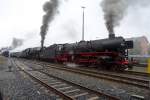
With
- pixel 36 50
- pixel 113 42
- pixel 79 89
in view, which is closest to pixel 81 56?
pixel 113 42

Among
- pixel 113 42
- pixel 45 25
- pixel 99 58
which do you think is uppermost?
pixel 45 25

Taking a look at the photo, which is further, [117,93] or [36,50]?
[36,50]

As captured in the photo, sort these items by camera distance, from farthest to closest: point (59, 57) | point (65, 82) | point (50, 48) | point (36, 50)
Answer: point (36, 50), point (50, 48), point (59, 57), point (65, 82)

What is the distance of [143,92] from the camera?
29.0 ft

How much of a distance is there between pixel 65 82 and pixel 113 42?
8.02 meters

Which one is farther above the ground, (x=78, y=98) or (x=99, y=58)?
(x=99, y=58)

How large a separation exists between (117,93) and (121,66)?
9.19 meters

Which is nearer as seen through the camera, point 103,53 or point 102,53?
point 103,53

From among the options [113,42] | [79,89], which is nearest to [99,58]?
[113,42]

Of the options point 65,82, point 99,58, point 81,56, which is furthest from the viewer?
point 81,56

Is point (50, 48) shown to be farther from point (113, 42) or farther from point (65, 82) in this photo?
point (65, 82)

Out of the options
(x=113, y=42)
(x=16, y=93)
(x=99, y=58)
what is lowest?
(x=16, y=93)

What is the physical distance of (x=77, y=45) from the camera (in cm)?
2433

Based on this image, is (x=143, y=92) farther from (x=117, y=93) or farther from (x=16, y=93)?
(x=16, y=93)
